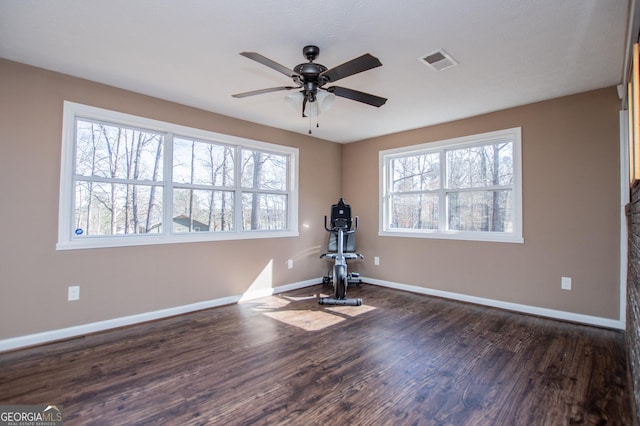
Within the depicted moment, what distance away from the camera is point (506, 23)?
210 centimetres

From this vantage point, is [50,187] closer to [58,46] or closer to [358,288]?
[58,46]

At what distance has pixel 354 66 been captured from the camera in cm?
203

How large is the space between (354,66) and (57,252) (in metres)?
3.05

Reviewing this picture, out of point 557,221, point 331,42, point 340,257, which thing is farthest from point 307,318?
Answer: point 557,221

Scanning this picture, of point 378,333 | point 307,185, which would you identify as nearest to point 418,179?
point 307,185

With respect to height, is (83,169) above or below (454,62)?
below

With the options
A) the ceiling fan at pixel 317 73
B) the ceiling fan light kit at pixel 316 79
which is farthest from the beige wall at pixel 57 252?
the ceiling fan at pixel 317 73

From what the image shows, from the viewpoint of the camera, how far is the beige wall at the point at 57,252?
8.64 feet

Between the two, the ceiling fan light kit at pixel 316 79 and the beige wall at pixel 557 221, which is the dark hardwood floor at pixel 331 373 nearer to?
the beige wall at pixel 557 221

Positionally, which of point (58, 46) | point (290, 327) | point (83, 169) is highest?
point (58, 46)

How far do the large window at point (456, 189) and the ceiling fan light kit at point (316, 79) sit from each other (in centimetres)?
228

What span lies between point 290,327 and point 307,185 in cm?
248

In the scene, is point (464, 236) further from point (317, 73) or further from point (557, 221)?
point (317, 73)

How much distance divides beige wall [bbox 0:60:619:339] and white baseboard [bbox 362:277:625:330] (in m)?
0.06
